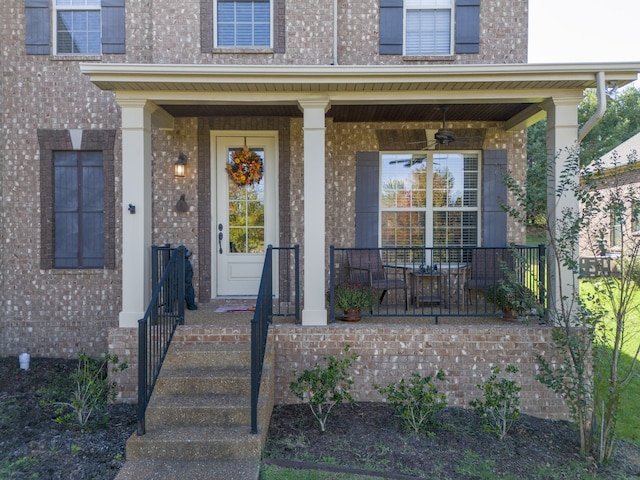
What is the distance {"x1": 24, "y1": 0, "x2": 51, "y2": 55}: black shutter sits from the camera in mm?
6129

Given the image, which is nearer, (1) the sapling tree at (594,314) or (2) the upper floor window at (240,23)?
(1) the sapling tree at (594,314)

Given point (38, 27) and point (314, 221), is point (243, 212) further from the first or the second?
point (38, 27)

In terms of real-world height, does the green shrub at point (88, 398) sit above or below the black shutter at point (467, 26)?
below

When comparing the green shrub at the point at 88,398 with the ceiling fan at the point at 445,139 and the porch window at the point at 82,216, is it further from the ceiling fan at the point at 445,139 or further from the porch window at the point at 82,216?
the ceiling fan at the point at 445,139

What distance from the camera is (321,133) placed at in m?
4.90

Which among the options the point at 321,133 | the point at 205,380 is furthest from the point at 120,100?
the point at 205,380

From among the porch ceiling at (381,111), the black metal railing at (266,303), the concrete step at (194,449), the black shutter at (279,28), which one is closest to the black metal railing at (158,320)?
the concrete step at (194,449)

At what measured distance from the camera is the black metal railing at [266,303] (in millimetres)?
3650

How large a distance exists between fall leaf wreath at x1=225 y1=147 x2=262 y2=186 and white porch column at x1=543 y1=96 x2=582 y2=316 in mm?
3605

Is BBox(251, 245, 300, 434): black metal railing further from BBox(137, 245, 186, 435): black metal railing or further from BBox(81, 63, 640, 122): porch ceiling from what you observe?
BBox(81, 63, 640, 122): porch ceiling

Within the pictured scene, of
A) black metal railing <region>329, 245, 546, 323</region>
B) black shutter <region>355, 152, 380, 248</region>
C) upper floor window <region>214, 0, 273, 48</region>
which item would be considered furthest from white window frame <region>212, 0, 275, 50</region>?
black metal railing <region>329, 245, 546, 323</region>

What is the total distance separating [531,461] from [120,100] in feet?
17.0

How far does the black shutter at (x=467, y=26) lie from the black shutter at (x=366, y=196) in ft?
6.04

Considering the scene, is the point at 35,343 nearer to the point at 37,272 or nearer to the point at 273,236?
the point at 37,272
